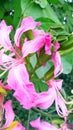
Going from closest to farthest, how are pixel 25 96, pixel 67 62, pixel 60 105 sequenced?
1. pixel 25 96
2. pixel 60 105
3. pixel 67 62

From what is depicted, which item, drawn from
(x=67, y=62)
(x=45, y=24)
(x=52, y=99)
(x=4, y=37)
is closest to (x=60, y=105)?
(x=52, y=99)

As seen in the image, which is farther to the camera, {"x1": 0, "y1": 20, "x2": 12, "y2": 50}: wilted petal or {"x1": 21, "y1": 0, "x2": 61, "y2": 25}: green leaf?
{"x1": 21, "y1": 0, "x2": 61, "y2": 25}: green leaf

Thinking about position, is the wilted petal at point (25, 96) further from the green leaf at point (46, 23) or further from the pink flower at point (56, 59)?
the green leaf at point (46, 23)

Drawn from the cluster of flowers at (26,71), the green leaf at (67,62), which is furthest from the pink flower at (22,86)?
the green leaf at (67,62)

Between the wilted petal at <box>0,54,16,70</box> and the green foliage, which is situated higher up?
the wilted petal at <box>0,54,16,70</box>

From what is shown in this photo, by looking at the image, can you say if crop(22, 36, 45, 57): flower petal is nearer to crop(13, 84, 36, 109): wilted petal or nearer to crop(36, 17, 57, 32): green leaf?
crop(13, 84, 36, 109): wilted petal

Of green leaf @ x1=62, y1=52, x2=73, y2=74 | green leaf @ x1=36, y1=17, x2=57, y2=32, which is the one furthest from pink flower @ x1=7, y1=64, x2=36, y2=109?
green leaf @ x1=62, y1=52, x2=73, y2=74

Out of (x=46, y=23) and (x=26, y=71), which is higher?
(x=26, y=71)

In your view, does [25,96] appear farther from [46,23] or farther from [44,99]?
[46,23]

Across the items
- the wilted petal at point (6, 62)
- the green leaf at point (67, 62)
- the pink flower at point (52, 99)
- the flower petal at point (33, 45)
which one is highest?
the flower petal at point (33, 45)

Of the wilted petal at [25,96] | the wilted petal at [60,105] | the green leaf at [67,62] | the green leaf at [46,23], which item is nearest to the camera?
the wilted petal at [25,96]
